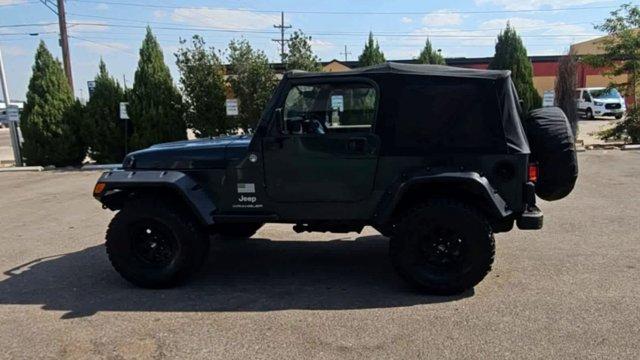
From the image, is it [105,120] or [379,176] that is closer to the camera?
[379,176]

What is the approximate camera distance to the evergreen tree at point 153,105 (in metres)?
15.8

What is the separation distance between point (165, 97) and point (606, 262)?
43.4 feet

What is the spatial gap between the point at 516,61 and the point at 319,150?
16814 millimetres

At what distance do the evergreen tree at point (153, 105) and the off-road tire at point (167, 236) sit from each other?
11264mm

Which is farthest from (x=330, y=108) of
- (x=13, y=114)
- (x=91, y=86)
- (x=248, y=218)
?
(x=13, y=114)

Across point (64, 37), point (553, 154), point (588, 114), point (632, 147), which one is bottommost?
point (632, 147)

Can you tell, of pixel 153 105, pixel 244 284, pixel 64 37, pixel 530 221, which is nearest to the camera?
pixel 530 221

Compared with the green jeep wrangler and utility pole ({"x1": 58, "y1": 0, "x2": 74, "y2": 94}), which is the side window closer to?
the green jeep wrangler

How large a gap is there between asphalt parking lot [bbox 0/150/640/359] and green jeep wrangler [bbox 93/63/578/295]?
1.31 feet

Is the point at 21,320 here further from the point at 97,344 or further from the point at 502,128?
the point at 502,128

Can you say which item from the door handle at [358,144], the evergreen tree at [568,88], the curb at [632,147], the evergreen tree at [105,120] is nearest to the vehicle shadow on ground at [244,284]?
the door handle at [358,144]

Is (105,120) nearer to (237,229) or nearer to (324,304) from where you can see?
(237,229)

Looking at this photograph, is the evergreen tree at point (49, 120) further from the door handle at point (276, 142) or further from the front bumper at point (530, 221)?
the front bumper at point (530, 221)

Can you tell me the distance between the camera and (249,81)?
631 inches
